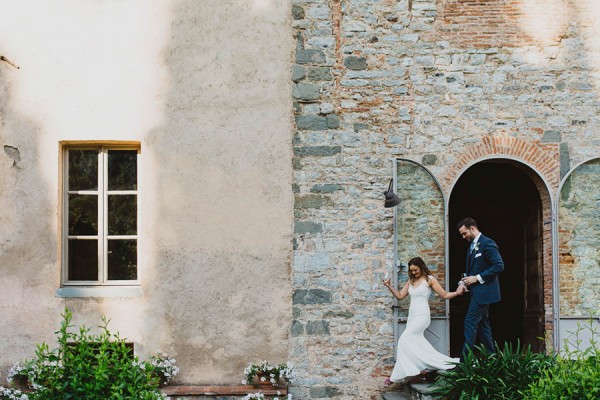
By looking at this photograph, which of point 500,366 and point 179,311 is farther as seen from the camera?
point 179,311

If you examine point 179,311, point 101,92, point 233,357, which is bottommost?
point 233,357

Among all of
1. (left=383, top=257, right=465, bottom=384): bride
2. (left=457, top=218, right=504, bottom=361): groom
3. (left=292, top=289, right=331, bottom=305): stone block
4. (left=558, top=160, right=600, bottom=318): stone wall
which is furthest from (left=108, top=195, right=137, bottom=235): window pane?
(left=558, top=160, right=600, bottom=318): stone wall

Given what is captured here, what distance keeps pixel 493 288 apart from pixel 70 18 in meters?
5.47

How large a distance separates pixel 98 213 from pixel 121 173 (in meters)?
0.52

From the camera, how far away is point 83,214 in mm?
7504

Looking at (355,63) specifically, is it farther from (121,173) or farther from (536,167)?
(121,173)

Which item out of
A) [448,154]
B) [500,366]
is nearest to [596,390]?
[500,366]

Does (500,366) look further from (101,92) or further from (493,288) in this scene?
(101,92)

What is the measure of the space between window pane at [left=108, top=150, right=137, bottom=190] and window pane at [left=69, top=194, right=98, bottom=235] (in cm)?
29

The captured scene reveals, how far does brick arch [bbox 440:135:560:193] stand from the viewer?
7.34m

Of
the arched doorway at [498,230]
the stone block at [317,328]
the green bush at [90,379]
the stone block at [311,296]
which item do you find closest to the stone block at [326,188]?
the stone block at [311,296]

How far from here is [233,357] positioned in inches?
286

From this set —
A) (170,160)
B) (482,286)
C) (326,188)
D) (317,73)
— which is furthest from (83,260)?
(482,286)

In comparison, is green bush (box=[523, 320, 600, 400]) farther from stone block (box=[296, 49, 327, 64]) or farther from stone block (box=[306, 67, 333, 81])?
stone block (box=[296, 49, 327, 64])
